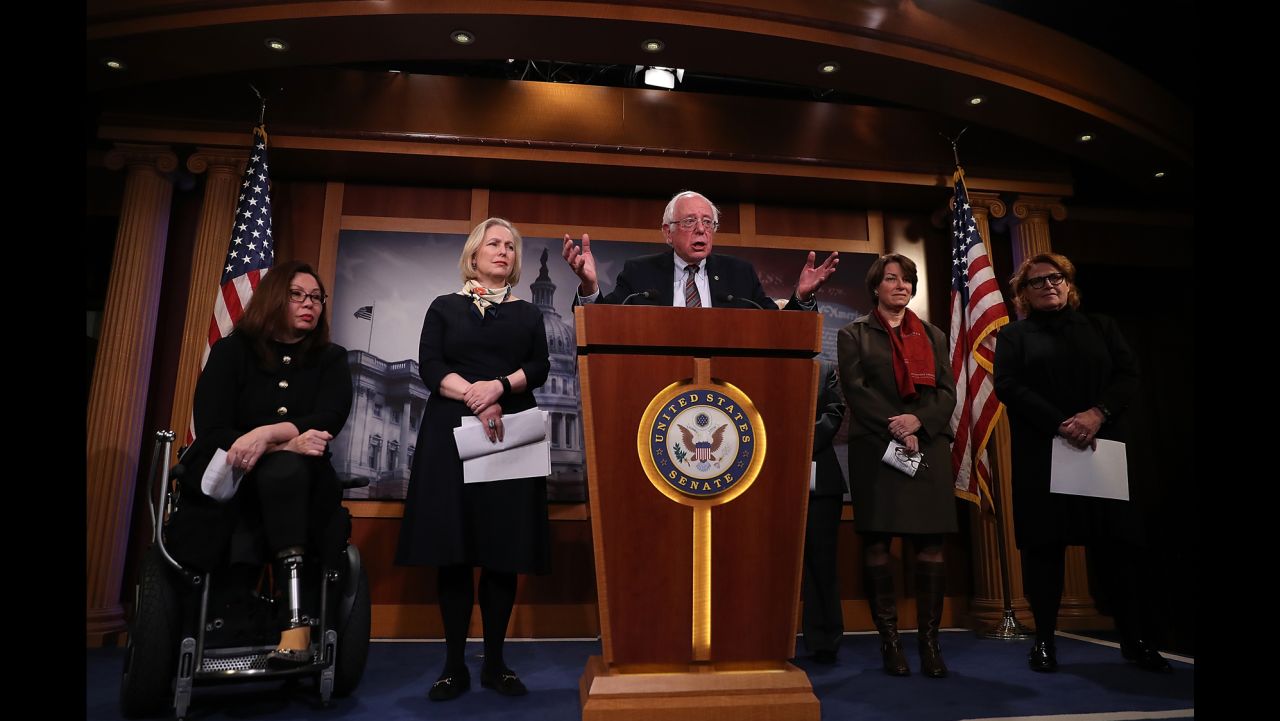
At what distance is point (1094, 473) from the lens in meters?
2.64

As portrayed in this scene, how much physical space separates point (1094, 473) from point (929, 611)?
78 centimetres

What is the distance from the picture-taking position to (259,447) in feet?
6.96

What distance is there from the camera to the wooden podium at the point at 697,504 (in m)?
1.80

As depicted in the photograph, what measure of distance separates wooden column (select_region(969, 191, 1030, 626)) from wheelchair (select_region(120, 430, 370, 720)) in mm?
3410

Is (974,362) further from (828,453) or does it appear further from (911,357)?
(911,357)

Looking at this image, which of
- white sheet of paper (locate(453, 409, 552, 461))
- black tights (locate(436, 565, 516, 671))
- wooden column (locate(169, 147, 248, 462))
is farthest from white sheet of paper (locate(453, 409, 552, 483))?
wooden column (locate(169, 147, 248, 462))

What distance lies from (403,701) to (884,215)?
4.02 meters

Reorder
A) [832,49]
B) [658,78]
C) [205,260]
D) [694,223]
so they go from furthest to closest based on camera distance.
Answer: [658,78]
[205,260]
[832,49]
[694,223]

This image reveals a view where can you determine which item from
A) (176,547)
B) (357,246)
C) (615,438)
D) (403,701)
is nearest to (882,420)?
(615,438)

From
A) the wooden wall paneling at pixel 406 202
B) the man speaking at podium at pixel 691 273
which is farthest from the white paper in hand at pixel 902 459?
the wooden wall paneling at pixel 406 202

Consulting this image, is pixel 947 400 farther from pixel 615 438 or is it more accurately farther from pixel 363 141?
pixel 363 141

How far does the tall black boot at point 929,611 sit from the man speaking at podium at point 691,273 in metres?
1.10

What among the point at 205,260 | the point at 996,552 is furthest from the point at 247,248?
the point at 996,552

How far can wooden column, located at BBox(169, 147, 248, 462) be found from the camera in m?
3.88
